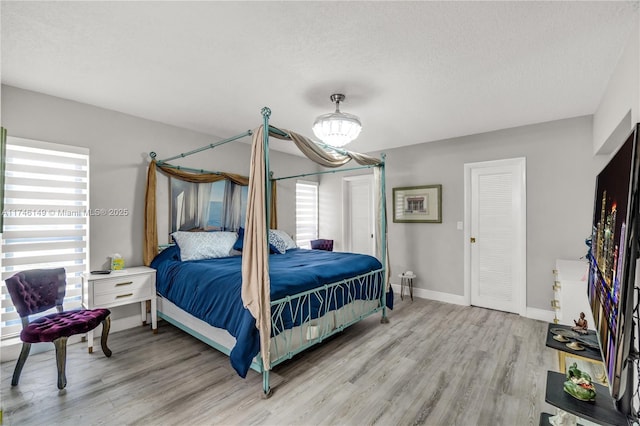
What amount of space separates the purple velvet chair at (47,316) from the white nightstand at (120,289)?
19 centimetres

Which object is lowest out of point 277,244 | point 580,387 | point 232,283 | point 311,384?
point 311,384

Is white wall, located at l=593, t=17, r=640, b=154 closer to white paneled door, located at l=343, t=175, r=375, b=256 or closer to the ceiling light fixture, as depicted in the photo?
the ceiling light fixture

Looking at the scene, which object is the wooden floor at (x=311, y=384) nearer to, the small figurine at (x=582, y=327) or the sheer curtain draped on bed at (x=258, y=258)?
the sheer curtain draped on bed at (x=258, y=258)

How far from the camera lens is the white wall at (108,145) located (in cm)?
276

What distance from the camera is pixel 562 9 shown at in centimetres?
167

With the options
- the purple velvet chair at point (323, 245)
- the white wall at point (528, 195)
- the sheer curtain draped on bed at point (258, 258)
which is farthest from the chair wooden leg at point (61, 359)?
the white wall at point (528, 195)

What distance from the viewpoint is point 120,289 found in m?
2.95

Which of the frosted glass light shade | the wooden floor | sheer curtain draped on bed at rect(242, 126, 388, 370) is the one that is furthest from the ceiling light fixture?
the wooden floor

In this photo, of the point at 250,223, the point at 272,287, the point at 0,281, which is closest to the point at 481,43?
the point at 250,223

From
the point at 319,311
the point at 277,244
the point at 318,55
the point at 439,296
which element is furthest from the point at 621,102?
the point at 277,244

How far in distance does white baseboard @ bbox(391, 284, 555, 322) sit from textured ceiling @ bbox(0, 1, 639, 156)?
7.90ft

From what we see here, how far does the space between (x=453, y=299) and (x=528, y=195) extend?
175 cm

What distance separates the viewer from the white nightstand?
109 inches

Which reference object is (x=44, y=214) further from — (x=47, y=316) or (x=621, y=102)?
(x=621, y=102)
